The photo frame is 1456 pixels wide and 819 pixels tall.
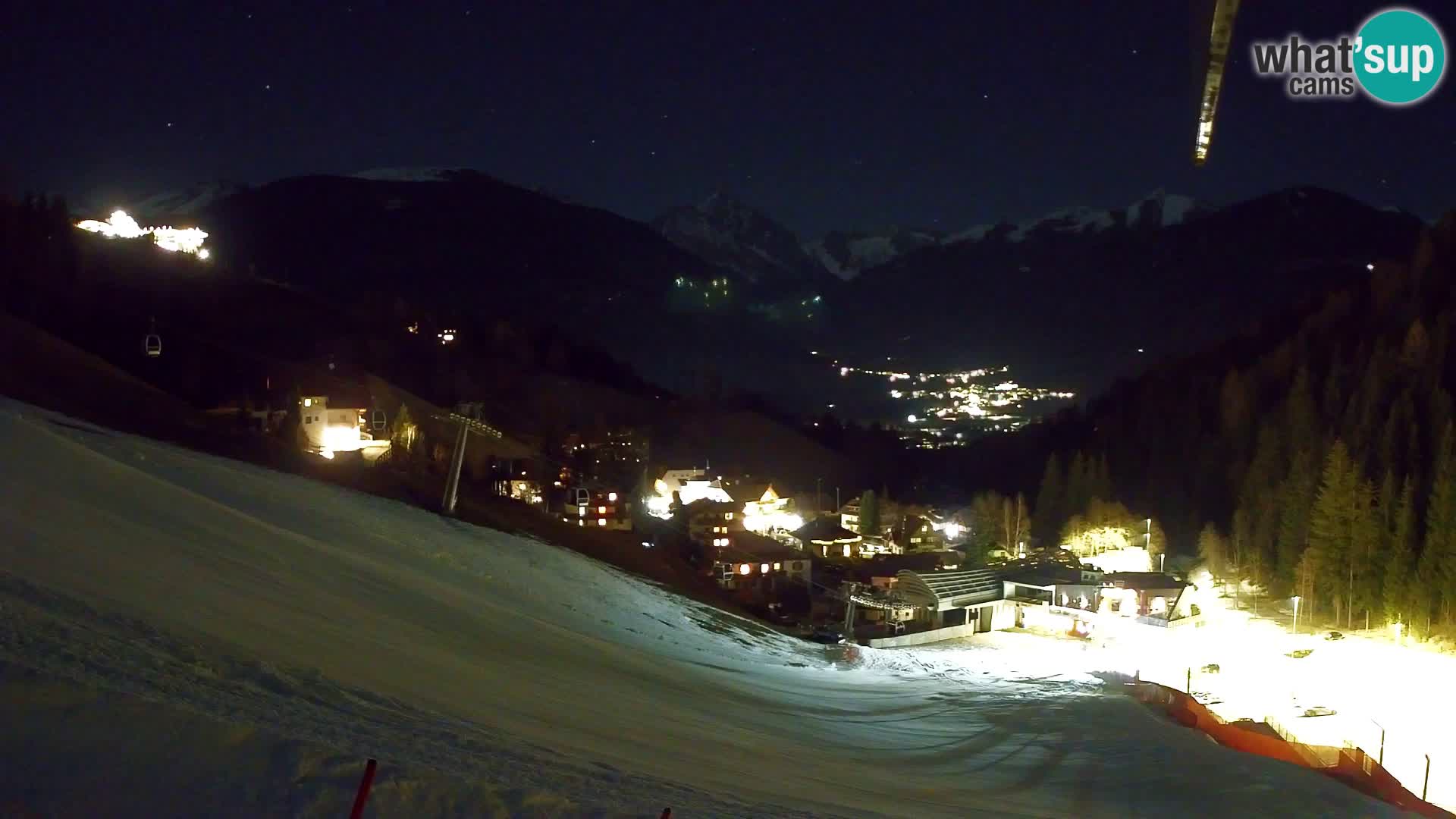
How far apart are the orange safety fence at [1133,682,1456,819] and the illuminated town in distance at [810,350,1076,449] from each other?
99.9 meters

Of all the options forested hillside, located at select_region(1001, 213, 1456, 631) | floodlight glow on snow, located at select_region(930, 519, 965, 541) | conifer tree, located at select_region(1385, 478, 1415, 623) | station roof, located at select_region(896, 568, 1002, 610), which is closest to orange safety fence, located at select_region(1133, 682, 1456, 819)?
station roof, located at select_region(896, 568, 1002, 610)

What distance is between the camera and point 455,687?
1072 centimetres

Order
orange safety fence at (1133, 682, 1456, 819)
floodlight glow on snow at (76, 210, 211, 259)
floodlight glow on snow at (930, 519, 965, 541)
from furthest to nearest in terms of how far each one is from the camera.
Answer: floodlight glow on snow at (76, 210, 211, 259) < floodlight glow on snow at (930, 519, 965, 541) < orange safety fence at (1133, 682, 1456, 819)

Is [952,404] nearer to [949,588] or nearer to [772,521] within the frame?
[772,521]

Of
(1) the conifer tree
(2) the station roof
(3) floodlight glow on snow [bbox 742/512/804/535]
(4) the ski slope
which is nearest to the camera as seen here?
(4) the ski slope

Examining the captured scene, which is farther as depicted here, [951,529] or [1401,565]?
[951,529]

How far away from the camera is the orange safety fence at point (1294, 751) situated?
15414 millimetres

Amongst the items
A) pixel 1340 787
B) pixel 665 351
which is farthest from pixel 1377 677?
pixel 665 351

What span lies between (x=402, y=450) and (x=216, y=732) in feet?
143

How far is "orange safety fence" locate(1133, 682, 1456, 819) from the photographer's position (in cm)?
1541

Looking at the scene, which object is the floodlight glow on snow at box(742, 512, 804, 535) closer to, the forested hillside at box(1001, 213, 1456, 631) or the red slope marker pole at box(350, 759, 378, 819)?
the forested hillside at box(1001, 213, 1456, 631)

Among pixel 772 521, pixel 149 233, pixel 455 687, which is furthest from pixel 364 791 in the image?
pixel 149 233

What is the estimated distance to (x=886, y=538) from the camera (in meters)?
62.6

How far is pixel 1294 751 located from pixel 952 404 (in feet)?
499
